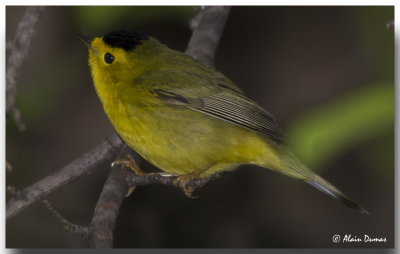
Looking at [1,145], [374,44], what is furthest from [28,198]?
[374,44]

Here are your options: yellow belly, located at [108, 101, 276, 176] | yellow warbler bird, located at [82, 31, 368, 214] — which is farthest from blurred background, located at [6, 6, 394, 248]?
yellow belly, located at [108, 101, 276, 176]

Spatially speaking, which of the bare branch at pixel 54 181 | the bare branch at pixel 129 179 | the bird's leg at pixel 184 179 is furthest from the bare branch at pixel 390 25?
the bare branch at pixel 54 181

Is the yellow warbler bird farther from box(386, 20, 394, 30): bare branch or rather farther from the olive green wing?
box(386, 20, 394, 30): bare branch

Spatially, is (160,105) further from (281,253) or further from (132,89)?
(281,253)

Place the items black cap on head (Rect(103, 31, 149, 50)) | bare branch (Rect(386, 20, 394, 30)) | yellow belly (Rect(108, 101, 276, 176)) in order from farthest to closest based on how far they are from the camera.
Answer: black cap on head (Rect(103, 31, 149, 50)), yellow belly (Rect(108, 101, 276, 176)), bare branch (Rect(386, 20, 394, 30))

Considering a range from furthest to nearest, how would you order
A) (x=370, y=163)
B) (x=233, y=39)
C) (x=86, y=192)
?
(x=233, y=39)
(x=86, y=192)
(x=370, y=163)

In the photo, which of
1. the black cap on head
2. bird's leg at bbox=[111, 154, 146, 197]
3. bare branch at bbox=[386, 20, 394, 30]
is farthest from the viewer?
bird's leg at bbox=[111, 154, 146, 197]

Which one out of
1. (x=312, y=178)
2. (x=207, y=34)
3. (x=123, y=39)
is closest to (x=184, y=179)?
(x=312, y=178)
